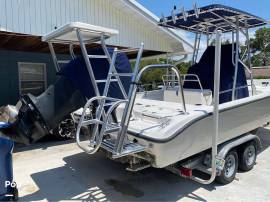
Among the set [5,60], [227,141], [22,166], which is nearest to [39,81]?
[5,60]

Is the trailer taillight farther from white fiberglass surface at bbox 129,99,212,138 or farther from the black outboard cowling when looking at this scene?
the black outboard cowling

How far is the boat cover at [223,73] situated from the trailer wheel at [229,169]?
3.65ft

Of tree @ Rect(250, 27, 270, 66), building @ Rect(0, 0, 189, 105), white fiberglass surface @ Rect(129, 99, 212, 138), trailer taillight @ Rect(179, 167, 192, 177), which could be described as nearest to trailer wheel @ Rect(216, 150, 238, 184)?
trailer taillight @ Rect(179, 167, 192, 177)

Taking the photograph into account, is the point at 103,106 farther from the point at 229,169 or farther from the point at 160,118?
the point at 229,169

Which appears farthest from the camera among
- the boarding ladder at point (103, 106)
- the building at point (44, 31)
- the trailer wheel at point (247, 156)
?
the building at point (44, 31)

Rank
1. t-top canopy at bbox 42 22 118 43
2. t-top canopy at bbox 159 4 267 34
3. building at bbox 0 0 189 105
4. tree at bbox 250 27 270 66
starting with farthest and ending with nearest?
1. tree at bbox 250 27 270 66
2. building at bbox 0 0 189 105
3. t-top canopy at bbox 159 4 267 34
4. t-top canopy at bbox 42 22 118 43

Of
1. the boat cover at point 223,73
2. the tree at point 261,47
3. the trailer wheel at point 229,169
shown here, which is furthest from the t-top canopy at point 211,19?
the tree at point 261,47

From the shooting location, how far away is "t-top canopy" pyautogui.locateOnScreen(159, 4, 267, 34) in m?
5.23

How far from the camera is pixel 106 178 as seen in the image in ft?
16.1

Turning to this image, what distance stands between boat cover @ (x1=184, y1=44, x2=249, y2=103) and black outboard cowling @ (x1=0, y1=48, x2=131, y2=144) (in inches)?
85.0

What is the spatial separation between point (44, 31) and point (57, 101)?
3247mm

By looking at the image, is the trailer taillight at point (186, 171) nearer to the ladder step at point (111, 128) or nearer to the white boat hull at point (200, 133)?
the white boat hull at point (200, 133)

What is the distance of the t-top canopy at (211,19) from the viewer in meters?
5.23

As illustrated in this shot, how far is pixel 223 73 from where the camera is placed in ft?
18.5
